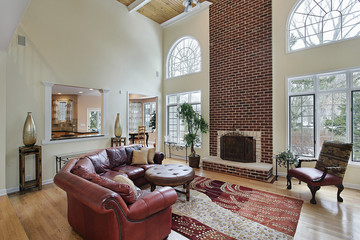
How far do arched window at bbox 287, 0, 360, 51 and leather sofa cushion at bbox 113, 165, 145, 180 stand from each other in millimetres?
4415

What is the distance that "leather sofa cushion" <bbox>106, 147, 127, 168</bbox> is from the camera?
3.73 metres

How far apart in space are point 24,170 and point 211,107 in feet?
15.5

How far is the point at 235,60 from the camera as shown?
500cm

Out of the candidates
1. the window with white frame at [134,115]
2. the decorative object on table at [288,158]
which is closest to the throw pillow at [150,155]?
the decorative object on table at [288,158]

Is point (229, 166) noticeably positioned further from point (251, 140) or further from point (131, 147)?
point (131, 147)

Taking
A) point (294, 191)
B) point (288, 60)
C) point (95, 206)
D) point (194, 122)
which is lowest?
point (294, 191)

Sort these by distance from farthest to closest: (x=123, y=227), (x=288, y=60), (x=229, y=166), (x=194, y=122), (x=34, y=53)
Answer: (x=194, y=122) < (x=229, y=166) < (x=288, y=60) < (x=34, y=53) < (x=123, y=227)

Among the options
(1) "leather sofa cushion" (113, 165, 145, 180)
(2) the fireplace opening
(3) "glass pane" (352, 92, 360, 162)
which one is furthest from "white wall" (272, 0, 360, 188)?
(1) "leather sofa cushion" (113, 165, 145, 180)

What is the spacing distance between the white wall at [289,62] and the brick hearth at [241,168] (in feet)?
1.95

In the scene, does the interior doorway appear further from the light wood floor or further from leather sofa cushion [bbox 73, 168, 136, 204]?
leather sofa cushion [bbox 73, 168, 136, 204]

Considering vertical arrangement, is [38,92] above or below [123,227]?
above

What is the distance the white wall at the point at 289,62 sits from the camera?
11.6 feet

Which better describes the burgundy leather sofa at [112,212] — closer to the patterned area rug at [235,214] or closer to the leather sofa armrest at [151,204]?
the leather sofa armrest at [151,204]

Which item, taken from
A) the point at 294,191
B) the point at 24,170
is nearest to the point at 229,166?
the point at 294,191
